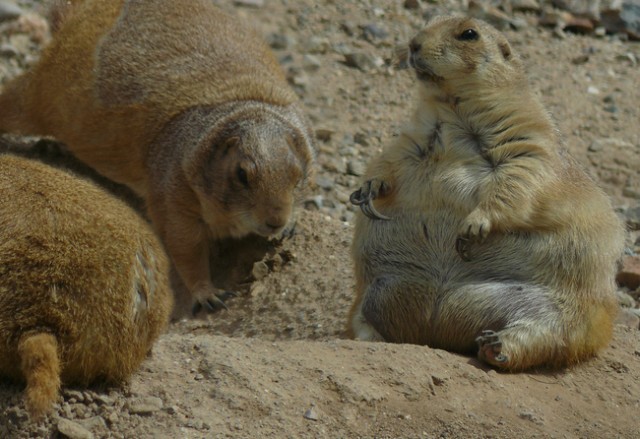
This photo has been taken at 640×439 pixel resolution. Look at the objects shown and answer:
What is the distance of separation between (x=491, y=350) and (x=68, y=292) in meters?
2.26

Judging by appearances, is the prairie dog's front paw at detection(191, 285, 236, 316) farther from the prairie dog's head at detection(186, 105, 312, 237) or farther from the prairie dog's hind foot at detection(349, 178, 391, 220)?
the prairie dog's hind foot at detection(349, 178, 391, 220)

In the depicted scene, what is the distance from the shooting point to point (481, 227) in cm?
577

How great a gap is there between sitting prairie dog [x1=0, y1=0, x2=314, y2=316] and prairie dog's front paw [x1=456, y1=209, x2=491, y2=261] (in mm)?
1902

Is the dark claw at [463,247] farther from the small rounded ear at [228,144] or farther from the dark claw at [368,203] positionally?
the small rounded ear at [228,144]

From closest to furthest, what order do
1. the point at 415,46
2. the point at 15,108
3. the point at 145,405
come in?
the point at 145,405, the point at 415,46, the point at 15,108

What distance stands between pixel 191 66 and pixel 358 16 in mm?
2835

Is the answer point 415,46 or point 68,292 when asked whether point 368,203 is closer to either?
point 415,46

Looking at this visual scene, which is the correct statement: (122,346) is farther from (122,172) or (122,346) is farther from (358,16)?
(358,16)

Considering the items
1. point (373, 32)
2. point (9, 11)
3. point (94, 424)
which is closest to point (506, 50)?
point (94, 424)

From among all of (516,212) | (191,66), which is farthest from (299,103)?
(516,212)

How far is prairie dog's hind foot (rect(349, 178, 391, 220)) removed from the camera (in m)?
6.23

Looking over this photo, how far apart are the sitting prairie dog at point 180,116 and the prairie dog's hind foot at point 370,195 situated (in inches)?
50.3

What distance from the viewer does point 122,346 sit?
443 cm

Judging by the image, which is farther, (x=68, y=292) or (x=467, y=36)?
Answer: (x=467, y=36)
